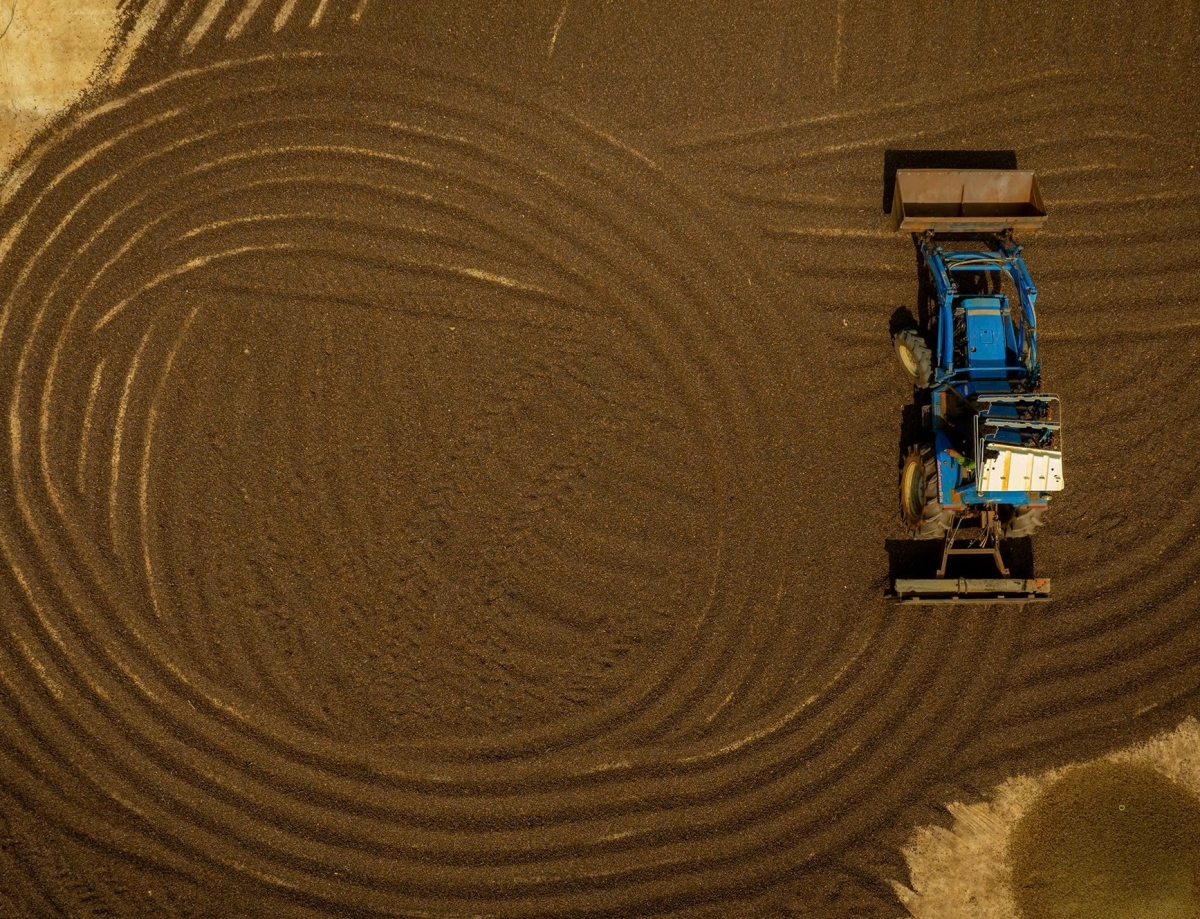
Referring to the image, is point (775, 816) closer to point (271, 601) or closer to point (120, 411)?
point (271, 601)

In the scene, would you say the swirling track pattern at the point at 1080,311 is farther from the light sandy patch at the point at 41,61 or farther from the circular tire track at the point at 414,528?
the light sandy patch at the point at 41,61

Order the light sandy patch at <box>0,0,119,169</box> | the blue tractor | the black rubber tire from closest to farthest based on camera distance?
the blue tractor < the black rubber tire < the light sandy patch at <box>0,0,119,169</box>

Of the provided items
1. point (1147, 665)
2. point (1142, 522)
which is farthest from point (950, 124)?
point (1147, 665)

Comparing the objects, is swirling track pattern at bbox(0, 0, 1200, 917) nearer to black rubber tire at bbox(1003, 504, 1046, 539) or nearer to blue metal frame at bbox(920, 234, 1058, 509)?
blue metal frame at bbox(920, 234, 1058, 509)

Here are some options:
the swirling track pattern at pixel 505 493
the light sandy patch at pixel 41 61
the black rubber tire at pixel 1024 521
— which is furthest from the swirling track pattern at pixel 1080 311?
the light sandy patch at pixel 41 61

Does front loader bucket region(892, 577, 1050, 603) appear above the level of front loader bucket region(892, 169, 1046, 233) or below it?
below

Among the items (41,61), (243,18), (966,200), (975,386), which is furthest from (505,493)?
(41,61)

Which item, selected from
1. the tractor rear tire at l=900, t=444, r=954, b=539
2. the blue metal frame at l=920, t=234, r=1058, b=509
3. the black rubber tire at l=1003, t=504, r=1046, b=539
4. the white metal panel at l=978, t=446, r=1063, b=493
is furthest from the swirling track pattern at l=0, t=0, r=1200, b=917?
the white metal panel at l=978, t=446, r=1063, b=493

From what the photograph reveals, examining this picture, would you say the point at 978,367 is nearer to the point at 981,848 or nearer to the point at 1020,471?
the point at 1020,471
